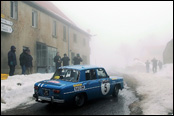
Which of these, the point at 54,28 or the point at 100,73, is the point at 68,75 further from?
the point at 54,28

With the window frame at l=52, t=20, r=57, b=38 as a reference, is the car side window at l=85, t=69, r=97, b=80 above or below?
below

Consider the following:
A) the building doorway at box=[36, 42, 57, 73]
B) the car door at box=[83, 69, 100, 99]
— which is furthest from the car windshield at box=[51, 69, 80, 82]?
the building doorway at box=[36, 42, 57, 73]

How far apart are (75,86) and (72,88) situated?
0.16 metres

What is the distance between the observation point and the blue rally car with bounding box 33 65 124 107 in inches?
241

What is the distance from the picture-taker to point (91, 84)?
7.07 metres

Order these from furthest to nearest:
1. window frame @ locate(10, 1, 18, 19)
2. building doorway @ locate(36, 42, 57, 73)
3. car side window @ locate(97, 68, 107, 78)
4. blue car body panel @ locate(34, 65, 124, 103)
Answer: building doorway @ locate(36, 42, 57, 73) < window frame @ locate(10, 1, 18, 19) < car side window @ locate(97, 68, 107, 78) < blue car body panel @ locate(34, 65, 124, 103)

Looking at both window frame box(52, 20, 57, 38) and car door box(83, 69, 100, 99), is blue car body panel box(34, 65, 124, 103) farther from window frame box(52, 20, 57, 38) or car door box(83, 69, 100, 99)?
window frame box(52, 20, 57, 38)

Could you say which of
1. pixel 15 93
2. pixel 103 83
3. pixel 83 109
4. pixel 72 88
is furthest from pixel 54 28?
pixel 83 109

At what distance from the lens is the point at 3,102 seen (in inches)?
278

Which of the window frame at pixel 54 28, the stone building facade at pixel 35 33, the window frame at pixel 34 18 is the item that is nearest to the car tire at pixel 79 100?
the stone building facade at pixel 35 33

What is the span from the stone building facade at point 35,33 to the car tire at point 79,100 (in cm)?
928

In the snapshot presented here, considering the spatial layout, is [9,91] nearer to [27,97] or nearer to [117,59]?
[27,97]

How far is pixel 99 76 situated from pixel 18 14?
10841 mm

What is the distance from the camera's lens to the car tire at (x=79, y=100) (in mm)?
6478
